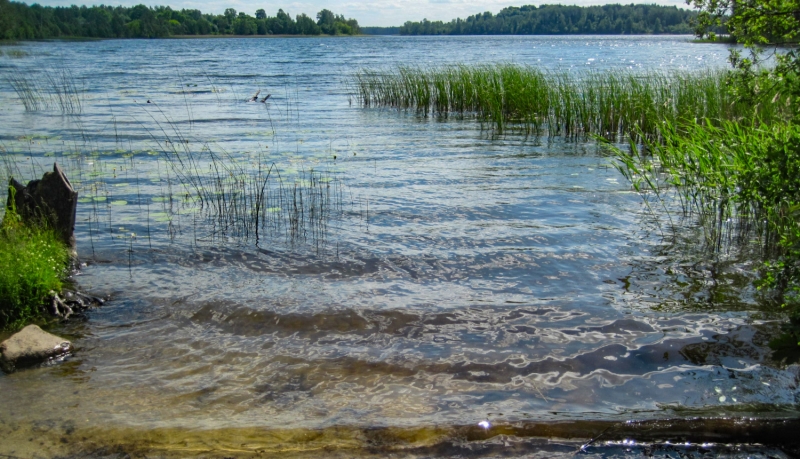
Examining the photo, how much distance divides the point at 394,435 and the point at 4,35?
243ft

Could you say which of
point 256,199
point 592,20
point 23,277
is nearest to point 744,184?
point 23,277

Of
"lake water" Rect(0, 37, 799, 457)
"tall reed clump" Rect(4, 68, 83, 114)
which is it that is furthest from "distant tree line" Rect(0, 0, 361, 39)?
"lake water" Rect(0, 37, 799, 457)

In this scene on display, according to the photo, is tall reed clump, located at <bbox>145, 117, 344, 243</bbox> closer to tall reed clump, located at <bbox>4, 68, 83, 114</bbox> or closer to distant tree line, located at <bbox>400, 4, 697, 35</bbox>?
tall reed clump, located at <bbox>4, 68, 83, 114</bbox>

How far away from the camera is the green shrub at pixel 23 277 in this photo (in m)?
5.58

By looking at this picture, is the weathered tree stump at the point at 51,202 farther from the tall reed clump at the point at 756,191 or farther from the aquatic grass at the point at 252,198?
the tall reed clump at the point at 756,191

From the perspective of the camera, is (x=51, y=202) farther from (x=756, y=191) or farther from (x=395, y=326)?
(x=756, y=191)

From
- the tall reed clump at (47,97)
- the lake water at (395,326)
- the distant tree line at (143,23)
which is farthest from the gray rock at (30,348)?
the distant tree line at (143,23)

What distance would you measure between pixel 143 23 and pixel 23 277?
5052 inches

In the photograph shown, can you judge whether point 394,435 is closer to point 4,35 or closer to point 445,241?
point 445,241

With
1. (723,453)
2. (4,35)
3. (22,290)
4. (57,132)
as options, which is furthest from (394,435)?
(4,35)

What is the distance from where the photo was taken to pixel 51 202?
688 cm

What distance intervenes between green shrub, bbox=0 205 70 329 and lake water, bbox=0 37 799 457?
19.2 inches

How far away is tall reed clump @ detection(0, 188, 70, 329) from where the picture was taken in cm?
558

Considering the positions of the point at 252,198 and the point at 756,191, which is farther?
the point at 252,198
